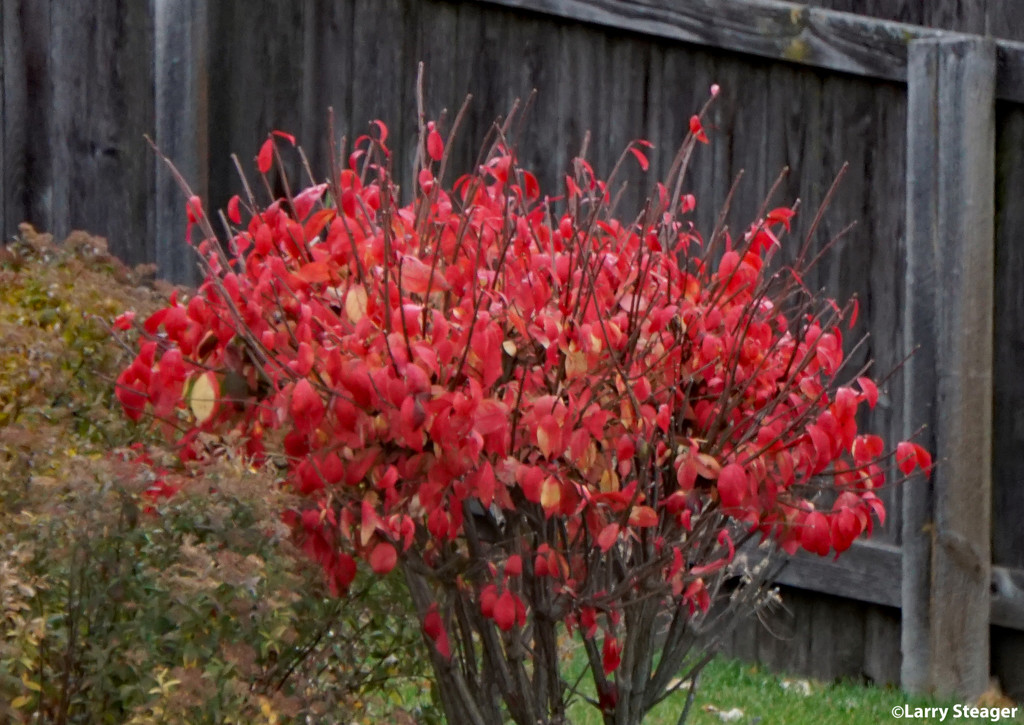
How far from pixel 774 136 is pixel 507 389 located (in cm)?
265

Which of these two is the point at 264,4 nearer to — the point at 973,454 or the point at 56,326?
the point at 56,326

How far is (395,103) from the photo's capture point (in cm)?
572

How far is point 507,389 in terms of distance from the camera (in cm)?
280

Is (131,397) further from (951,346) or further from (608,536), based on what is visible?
(951,346)

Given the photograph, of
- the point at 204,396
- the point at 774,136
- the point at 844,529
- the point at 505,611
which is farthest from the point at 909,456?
the point at 774,136

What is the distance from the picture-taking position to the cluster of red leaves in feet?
8.77

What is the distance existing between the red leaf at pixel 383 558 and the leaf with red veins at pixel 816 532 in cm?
79

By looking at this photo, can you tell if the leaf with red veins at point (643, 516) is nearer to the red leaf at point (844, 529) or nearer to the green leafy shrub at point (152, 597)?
the red leaf at point (844, 529)

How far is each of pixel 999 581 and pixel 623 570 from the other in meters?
2.20

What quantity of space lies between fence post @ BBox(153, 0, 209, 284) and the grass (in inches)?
84.9

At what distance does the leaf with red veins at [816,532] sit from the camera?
2985 mm

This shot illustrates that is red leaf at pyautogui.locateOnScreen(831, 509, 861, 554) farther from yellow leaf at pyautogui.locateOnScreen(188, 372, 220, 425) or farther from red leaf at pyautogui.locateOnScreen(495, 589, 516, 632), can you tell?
yellow leaf at pyautogui.locateOnScreen(188, 372, 220, 425)

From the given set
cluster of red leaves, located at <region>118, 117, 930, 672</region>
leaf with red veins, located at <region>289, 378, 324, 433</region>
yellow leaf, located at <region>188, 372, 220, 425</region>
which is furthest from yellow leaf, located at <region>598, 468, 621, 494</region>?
yellow leaf, located at <region>188, 372, 220, 425</region>

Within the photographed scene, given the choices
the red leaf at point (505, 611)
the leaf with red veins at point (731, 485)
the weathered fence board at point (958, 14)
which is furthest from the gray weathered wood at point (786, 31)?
the red leaf at point (505, 611)
